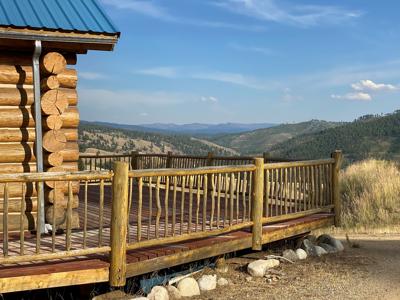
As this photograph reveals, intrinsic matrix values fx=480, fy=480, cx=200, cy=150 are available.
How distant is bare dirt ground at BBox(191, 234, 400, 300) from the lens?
280 inches

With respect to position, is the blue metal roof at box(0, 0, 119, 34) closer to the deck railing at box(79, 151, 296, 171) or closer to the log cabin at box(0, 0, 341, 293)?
the log cabin at box(0, 0, 341, 293)

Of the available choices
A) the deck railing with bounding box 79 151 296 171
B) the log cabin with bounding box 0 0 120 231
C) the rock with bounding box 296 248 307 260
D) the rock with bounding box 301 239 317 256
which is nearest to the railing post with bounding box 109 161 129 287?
the log cabin with bounding box 0 0 120 231

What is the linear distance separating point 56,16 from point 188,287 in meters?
4.85

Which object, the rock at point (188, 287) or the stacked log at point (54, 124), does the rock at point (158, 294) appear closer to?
the rock at point (188, 287)

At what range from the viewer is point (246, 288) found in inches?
292

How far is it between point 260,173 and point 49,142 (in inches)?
139

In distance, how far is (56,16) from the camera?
7934 mm

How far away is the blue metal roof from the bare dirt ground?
4592 mm

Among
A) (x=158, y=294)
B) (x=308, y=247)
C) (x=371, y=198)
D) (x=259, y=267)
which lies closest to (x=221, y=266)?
(x=259, y=267)

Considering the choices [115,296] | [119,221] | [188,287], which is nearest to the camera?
[119,221]

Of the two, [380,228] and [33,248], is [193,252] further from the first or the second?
[380,228]

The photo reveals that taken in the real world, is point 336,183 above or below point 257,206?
above

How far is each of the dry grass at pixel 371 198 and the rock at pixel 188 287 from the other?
7426mm

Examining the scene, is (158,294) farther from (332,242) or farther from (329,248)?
(332,242)
